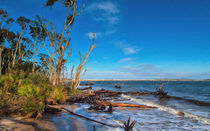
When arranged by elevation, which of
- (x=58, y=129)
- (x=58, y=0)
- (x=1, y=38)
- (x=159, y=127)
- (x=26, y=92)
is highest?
(x=58, y=0)

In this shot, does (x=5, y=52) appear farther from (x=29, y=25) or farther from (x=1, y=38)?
(x=29, y=25)

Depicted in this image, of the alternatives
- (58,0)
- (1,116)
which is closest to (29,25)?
(58,0)

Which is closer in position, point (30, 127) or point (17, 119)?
point (30, 127)

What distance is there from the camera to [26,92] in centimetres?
759

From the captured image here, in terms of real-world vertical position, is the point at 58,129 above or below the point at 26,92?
below

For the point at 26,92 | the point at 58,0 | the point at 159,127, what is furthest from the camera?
the point at 58,0

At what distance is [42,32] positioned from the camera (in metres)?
30.2

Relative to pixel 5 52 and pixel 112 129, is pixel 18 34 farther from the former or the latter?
pixel 112 129

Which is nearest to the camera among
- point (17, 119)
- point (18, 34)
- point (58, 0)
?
point (17, 119)

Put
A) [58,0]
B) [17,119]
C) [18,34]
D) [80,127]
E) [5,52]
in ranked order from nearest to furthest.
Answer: [80,127]
[17,119]
[58,0]
[18,34]
[5,52]

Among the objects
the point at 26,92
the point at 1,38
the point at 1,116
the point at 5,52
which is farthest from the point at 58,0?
the point at 5,52

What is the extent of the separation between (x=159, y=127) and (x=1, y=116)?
6245 millimetres

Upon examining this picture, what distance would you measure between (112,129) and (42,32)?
3020 cm

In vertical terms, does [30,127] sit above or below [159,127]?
above
